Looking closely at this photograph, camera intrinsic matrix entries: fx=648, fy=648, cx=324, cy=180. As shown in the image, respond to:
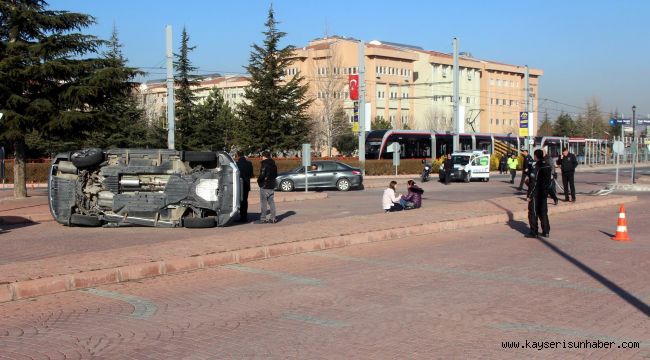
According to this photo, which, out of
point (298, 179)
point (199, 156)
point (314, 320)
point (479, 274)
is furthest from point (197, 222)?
point (298, 179)

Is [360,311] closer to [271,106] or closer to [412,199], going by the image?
[412,199]

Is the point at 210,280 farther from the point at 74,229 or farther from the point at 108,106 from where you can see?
the point at 108,106

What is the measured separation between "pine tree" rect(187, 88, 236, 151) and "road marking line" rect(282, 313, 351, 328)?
44478 millimetres

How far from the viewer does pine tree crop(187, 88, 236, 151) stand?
51938 mm

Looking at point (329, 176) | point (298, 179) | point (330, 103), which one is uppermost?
point (330, 103)

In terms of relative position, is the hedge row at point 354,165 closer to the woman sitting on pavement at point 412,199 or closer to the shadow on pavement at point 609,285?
the woman sitting on pavement at point 412,199

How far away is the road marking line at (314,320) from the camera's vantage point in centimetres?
663

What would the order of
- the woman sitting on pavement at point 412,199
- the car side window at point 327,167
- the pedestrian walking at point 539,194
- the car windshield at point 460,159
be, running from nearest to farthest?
the pedestrian walking at point 539,194
the woman sitting on pavement at point 412,199
the car side window at point 327,167
the car windshield at point 460,159

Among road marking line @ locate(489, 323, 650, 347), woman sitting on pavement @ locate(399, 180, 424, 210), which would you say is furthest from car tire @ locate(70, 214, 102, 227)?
road marking line @ locate(489, 323, 650, 347)

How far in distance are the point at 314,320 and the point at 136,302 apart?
2370 millimetres

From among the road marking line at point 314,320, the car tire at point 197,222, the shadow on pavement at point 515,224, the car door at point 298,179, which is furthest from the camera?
the car door at point 298,179

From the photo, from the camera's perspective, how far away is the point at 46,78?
68.1 feet

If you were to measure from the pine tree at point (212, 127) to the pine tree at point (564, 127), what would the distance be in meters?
74.2

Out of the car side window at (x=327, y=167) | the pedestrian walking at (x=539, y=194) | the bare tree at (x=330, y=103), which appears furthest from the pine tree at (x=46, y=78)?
the bare tree at (x=330, y=103)
